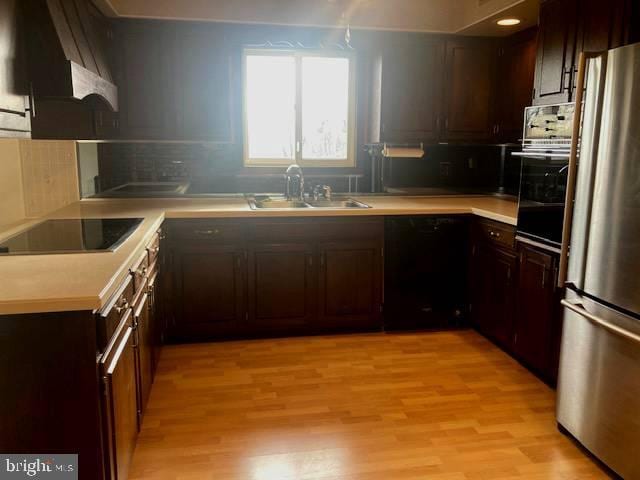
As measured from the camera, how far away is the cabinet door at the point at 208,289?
10.6 feet

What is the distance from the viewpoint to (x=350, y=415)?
8.09 feet

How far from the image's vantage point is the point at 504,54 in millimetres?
3857

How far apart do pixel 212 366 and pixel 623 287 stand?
2140 mm

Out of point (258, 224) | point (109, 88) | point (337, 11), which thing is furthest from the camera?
point (337, 11)

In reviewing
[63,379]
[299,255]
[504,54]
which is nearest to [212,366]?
[299,255]

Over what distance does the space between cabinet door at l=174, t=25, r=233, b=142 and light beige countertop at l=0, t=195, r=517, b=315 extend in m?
0.51

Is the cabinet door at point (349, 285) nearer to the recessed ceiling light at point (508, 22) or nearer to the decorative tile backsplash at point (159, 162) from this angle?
the decorative tile backsplash at point (159, 162)

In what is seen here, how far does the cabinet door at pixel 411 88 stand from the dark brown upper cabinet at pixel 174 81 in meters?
1.16

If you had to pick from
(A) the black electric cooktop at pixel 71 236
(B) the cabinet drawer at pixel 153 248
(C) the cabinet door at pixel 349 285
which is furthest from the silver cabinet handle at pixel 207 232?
(C) the cabinet door at pixel 349 285

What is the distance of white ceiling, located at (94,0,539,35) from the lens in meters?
3.44

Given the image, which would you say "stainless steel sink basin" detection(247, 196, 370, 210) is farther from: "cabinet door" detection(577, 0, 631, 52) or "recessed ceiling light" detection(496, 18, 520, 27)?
"cabinet door" detection(577, 0, 631, 52)

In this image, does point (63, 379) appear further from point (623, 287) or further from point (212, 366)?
point (623, 287)

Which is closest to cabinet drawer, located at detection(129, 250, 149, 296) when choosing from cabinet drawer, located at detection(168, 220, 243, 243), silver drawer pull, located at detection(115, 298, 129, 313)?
silver drawer pull, located at detection(115, 298, 129, 313)

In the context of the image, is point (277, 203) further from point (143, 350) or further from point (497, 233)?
point (143, 350)
